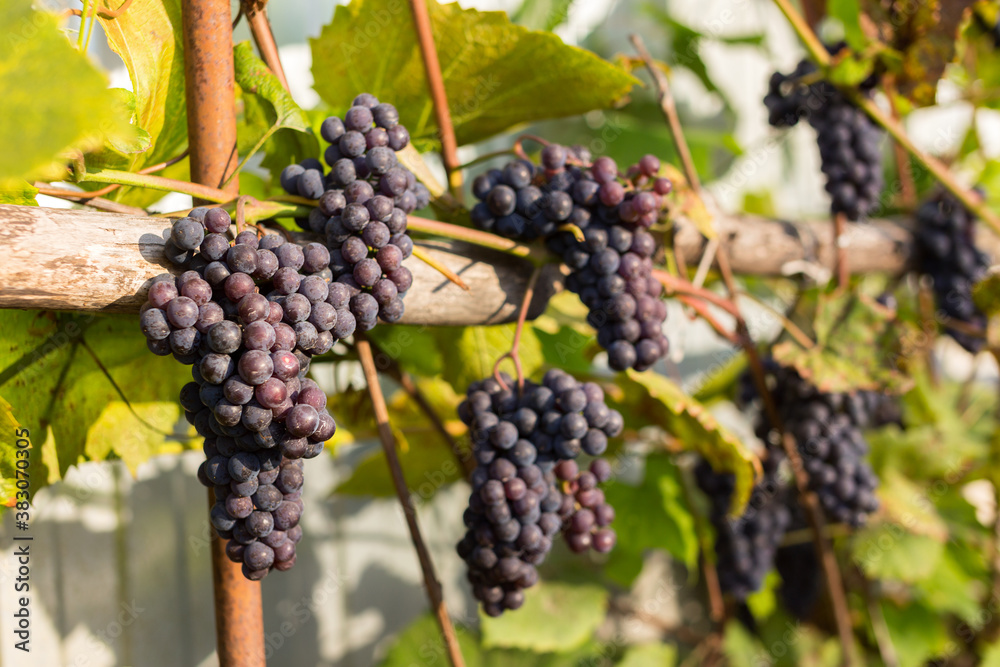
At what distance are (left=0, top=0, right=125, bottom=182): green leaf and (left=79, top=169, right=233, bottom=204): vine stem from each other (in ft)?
0.54

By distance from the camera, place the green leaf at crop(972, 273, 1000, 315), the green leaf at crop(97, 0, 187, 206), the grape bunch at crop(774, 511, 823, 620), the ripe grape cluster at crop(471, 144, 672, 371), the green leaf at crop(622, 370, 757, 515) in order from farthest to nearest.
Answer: the grape bunch at crop(774, 511, 823, 620)
the green leaf at crop(972, 273, 1000, 315)
the green leaf at crop(622, 370, 757, 515)
the ripe grape cluster at crop(471, 144, 672, 371)
the green leaf at crop(97, 0, 187, 206)

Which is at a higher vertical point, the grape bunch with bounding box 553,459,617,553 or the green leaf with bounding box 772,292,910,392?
the green leaf with bounding box 772,292,910,392

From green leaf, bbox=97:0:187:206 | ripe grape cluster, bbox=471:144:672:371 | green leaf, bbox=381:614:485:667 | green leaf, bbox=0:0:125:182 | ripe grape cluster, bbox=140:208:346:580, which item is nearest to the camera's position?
green leaf, bbox=0:0:125:182

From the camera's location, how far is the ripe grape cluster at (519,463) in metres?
0.62

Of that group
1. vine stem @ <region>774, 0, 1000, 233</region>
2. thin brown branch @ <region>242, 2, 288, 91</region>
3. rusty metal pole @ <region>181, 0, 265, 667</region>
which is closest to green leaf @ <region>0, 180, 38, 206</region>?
rusty metal pole @ <region>181, 0, 265, 667</region>

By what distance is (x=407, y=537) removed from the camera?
4.48 feet

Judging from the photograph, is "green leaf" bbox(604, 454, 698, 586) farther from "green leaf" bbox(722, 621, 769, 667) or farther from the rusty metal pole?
the rusty metal pole

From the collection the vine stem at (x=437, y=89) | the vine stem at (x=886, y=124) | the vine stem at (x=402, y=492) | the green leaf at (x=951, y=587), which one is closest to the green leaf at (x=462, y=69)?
the vine stem at (x=437, y=89)

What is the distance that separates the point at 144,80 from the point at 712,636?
1373 millimetres

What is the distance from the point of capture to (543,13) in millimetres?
1132

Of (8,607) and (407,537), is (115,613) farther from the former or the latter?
(407,537)

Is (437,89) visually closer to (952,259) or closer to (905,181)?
(952,259)

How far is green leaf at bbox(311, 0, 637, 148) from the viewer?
2.27 ft

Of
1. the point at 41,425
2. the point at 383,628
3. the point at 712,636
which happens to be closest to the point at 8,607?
the point at 41,425
